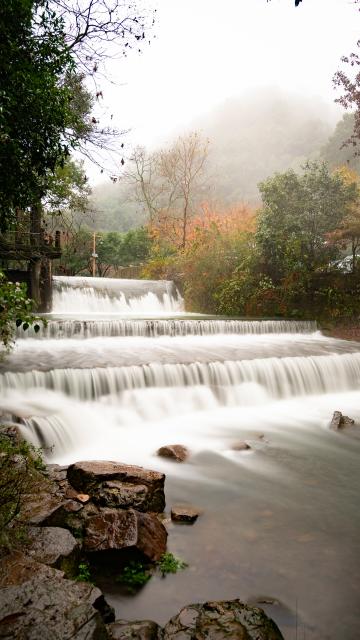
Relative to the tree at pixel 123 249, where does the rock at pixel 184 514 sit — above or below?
below

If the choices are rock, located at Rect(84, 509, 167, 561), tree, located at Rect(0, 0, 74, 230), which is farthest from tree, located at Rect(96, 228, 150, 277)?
rock, located at Rect(84, 509, 167, 561)

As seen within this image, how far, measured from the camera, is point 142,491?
4250 millimetres

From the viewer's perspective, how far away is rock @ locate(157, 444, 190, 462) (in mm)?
6180

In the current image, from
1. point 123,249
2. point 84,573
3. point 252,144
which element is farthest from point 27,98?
point 252,144

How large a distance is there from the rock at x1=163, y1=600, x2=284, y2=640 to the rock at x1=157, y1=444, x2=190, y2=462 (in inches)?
128

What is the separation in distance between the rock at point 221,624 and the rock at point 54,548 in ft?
2.97

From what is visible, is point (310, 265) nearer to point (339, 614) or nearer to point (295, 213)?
point (295, 213)

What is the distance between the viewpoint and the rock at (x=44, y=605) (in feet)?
7.60

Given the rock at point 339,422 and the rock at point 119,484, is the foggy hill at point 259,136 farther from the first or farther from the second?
the rock at point 119,484

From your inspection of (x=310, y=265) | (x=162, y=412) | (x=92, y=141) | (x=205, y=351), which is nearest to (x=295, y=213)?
(x=310, y=265)

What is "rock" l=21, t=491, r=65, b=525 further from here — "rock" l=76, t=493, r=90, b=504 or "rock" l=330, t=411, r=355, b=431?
"rock" l=330, t=411, r=355, b=431

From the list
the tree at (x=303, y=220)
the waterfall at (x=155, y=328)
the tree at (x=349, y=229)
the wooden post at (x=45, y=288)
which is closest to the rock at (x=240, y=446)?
the waterfall at (x=155, y=328)

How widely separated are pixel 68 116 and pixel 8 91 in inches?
40.8

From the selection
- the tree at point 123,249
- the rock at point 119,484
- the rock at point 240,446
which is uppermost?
the tree at point 123,249
